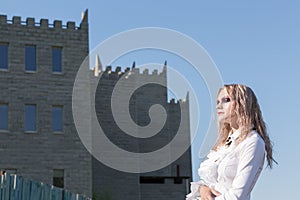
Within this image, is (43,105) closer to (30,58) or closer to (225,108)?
(30,58)

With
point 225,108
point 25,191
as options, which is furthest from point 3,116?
→ point 225,108

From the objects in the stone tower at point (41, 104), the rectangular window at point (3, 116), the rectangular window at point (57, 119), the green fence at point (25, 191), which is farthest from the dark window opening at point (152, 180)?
the green fence at point (25, 191)

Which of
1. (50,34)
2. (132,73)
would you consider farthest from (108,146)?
(50,34)

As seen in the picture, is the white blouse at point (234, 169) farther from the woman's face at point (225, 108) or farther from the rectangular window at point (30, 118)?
the rectangular window at point (30, 118)

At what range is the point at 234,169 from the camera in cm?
285

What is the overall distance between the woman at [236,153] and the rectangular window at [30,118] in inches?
1057

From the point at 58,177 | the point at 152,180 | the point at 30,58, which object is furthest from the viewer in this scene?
the point at 152,180

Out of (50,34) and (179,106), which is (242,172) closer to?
(50,34)

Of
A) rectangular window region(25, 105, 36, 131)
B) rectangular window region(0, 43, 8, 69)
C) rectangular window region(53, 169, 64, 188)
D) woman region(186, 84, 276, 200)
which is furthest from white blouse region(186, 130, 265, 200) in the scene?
rectangular window region(0, 43, 8, 69)

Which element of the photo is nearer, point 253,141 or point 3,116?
point 253,141

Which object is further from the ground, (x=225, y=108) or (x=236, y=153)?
(x=225, y=108)

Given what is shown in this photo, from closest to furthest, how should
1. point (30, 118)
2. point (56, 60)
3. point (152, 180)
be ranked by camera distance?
point (30, 118), point (56, 60), point (152, 180)

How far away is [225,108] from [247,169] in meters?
0.33

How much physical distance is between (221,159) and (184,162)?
33436mm
